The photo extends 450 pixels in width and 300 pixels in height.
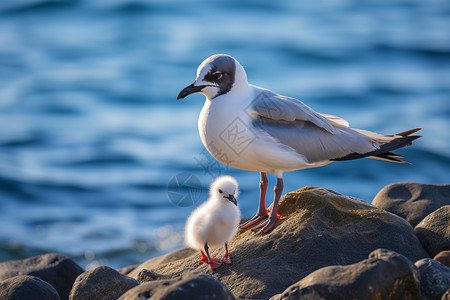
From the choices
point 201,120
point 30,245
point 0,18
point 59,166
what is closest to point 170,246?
point 30,245

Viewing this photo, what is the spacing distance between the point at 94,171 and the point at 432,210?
7842 mm

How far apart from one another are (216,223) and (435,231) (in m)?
1.96

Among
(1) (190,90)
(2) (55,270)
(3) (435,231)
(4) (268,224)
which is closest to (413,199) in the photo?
(3) (435,231)

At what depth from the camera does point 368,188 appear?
11930 mm

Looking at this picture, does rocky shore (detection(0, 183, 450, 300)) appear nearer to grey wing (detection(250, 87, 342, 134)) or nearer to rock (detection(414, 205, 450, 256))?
rock (detection(414, 205, 450, 256))

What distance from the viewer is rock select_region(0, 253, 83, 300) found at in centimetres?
634

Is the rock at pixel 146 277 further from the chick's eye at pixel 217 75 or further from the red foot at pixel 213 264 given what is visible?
the chick's eye at pixel 217 75

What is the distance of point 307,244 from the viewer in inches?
208

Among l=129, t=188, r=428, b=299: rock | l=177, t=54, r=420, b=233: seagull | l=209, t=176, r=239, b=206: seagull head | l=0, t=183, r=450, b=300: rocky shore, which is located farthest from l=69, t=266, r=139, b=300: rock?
l=177, t=54, r=420, b=233: seagull

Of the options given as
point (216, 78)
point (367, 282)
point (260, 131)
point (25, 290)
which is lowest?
point (25, 290)

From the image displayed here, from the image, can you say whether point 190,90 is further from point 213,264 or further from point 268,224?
point 213,264

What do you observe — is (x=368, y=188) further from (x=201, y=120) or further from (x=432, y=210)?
(x=201, y=120)

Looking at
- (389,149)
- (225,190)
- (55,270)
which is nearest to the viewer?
A: (225,190)

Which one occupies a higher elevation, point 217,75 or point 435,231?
point 217,75
